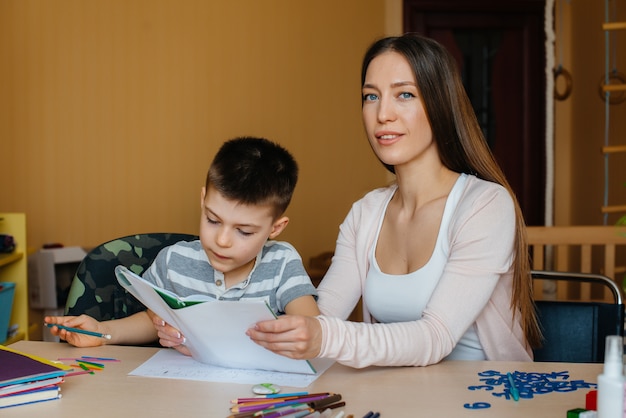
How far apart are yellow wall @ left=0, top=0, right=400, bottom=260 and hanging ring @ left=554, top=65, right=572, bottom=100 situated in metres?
1.01

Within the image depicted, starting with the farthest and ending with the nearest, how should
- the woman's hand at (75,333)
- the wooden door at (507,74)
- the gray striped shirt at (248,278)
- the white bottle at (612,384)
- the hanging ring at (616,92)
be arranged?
the wooden door at (507,74), the hanging ring at (616,92), the gray striped shirt at (248,278), the woman's hand at (75,333), the white bottle at (612,384)

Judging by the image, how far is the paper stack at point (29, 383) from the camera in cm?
128

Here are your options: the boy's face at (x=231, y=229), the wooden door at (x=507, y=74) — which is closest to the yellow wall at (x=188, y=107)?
the wooden door at (x=507, y=74)

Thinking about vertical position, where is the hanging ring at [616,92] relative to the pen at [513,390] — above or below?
above

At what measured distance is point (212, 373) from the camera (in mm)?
1445

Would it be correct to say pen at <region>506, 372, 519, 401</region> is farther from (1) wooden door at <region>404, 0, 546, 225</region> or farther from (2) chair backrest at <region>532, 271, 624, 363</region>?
(1) wooden door at <region>404, 0, 546, 225</region>

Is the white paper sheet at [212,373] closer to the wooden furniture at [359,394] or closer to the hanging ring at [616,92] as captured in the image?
the wooden furniture at [359,394]

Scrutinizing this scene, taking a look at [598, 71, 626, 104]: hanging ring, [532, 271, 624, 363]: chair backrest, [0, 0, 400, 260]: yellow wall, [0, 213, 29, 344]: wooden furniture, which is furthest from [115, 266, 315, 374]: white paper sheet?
[0, 0, 400, 260]: yellow wall

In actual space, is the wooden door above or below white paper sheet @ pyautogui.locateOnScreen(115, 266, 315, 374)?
above

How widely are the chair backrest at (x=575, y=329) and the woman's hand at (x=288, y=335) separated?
74cm

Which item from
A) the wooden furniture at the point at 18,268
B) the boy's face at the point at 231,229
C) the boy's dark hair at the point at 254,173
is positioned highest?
the boy's dark hair at the point at 254,173

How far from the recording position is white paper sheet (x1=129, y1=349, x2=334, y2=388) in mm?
1390

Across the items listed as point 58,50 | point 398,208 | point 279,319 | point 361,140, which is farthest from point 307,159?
point 279,319

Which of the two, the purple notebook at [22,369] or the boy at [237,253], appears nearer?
the purple notebook at [22,369]
